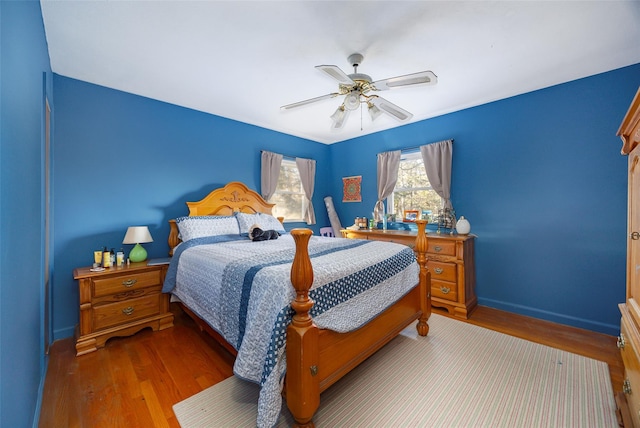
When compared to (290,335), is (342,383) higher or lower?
lower

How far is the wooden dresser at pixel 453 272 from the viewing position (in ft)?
9.49

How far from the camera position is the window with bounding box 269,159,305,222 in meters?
4.38

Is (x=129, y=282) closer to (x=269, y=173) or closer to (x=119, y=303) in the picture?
(x=119, y=303)

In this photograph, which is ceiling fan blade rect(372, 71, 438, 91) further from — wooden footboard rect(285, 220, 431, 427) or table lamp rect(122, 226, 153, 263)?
table lamp rect(122, 226, 153, 263)

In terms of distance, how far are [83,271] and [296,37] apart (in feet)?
9.15

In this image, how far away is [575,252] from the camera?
2.60m

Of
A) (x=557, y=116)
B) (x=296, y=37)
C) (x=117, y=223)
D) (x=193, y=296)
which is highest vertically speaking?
(x=296, y=37)

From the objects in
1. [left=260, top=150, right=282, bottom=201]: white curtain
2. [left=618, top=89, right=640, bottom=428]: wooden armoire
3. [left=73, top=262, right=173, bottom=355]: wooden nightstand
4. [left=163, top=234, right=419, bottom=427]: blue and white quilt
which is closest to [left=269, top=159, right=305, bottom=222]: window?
[left=260, top=150, right=282, bottom=201]: white curtain

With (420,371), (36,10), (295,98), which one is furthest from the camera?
(295,98)

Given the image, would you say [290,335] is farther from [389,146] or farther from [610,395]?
[389,146]

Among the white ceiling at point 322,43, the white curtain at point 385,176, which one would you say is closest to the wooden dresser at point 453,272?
the white curtain at point 385,176

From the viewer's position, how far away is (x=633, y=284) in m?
1.34

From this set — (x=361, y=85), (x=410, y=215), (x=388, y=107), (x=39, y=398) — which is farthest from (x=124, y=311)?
(x=410, y=215)

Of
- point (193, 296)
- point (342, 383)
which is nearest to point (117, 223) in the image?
point (193, 296)
